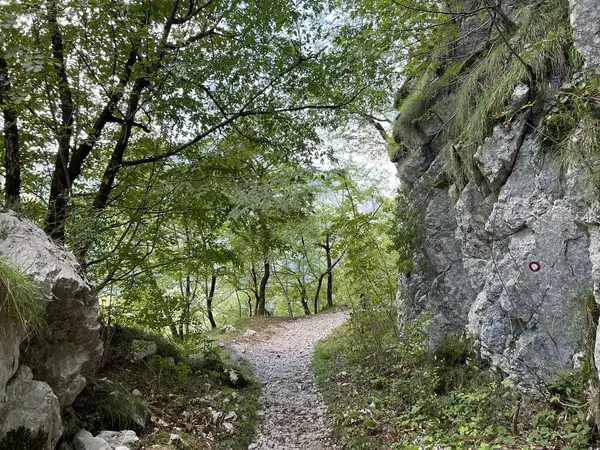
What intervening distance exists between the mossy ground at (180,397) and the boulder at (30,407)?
0.74 m

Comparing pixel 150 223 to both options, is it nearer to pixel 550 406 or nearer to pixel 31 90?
pixel 31 90

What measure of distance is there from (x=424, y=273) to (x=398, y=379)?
2.15 meters

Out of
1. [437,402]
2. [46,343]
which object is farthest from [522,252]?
[46,343]

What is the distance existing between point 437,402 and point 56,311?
4714 mm

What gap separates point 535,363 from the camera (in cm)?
471

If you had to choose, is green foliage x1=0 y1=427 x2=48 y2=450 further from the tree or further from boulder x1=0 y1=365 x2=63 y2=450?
the tree

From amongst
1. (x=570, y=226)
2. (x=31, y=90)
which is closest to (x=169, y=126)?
(x=31, y=90)

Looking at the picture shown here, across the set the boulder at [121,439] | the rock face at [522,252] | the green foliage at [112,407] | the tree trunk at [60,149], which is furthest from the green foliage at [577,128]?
the tree trunk at [60,149]

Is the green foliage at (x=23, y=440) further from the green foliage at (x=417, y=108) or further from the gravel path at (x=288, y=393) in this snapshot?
the green foliage at (x=417, y=108)

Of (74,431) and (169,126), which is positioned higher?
(169,126)

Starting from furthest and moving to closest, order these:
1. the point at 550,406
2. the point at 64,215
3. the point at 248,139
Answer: the point at 248,139, the point at 64,215, the point at 550,406

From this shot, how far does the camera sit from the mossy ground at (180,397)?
4531 mm

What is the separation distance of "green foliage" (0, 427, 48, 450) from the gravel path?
297 cm

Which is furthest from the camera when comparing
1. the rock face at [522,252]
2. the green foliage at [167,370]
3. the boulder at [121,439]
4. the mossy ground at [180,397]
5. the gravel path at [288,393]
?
the green foliage at [167,370]
